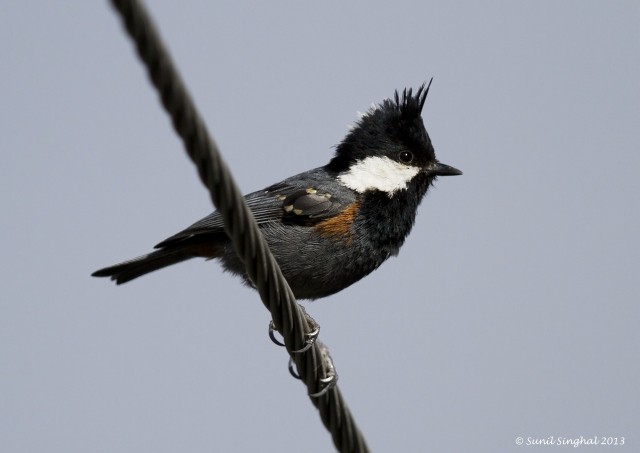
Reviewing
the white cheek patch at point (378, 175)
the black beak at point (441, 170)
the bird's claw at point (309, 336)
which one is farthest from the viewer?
the black beak at point (441, 170)

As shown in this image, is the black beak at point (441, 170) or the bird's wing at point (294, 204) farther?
the black beak at point (441, 170)

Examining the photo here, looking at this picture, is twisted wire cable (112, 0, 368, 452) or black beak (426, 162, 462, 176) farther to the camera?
black beak (426, 162, 462, 176)

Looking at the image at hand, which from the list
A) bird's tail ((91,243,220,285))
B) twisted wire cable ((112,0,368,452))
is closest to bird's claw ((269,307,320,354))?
twisted wire cable ((112,0,368,452))

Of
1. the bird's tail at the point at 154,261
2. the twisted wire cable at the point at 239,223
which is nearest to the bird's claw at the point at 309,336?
the twisted wire cable at the point at 239,223

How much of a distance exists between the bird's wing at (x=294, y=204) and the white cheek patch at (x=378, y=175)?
0.14 meters

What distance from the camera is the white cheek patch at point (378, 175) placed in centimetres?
659

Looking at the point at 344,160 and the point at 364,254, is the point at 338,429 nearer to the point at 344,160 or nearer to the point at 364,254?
the point at 364,254

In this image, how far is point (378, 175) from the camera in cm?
670

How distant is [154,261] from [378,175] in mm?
2064

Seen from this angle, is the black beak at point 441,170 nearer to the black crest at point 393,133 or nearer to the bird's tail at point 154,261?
the black crest at point 393,133

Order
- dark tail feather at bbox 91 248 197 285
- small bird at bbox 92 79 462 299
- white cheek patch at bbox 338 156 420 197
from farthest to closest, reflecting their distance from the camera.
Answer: dark tail feather at bbox 91 248 197 285, white cheek patch at bbox 338 156 420 197, small bird at bbox 92 79 462 299

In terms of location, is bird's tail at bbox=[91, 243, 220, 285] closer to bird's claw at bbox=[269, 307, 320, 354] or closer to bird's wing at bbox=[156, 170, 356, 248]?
→ bird's wing at bbox=[156, 170, 356, 248]

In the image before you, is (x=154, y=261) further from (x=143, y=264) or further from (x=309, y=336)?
(x=309, y=336)

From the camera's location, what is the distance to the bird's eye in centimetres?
697
